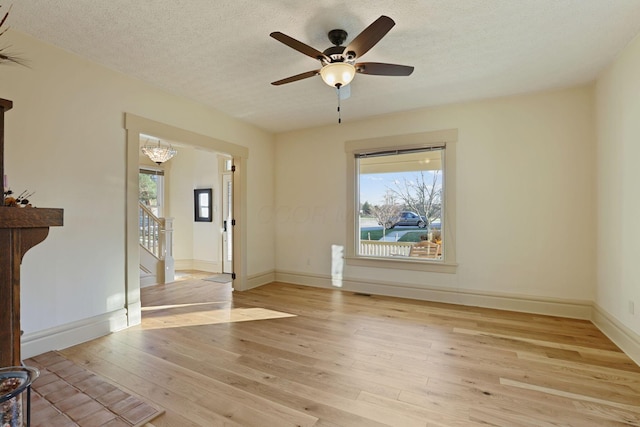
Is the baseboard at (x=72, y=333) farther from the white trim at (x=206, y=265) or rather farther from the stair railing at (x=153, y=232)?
the white trim at (x=206, y=265)

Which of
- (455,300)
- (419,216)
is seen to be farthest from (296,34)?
(455,300)

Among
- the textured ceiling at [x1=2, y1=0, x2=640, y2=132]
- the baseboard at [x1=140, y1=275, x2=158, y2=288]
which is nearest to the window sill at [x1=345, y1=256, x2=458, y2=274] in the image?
the textured ceiling at [x1=2, y1=0, x2=640, y2=132]

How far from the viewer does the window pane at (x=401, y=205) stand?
4352mm

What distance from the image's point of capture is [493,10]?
2.20 metres

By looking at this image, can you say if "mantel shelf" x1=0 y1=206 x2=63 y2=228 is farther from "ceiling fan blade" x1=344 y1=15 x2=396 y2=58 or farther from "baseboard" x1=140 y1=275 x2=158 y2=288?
"baseboard" x1=140 y1=275 x2=158 y2=288

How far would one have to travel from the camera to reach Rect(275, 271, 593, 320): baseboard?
3525mm

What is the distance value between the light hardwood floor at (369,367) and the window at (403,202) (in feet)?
3.08

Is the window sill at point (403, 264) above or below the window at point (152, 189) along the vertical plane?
below

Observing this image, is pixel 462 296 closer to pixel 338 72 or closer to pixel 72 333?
pixel 338 72

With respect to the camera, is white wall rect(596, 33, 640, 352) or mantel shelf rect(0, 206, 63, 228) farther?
white wall rect(596, 33, 640, 352)

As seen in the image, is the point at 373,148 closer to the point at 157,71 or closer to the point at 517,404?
the point at 157,71

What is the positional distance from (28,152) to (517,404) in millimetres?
4238

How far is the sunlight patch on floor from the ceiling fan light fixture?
2704 millimetres

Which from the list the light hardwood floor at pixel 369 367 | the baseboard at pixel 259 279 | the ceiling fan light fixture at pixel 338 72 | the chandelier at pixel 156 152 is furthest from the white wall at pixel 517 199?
the chandelier at pixel 156 152
